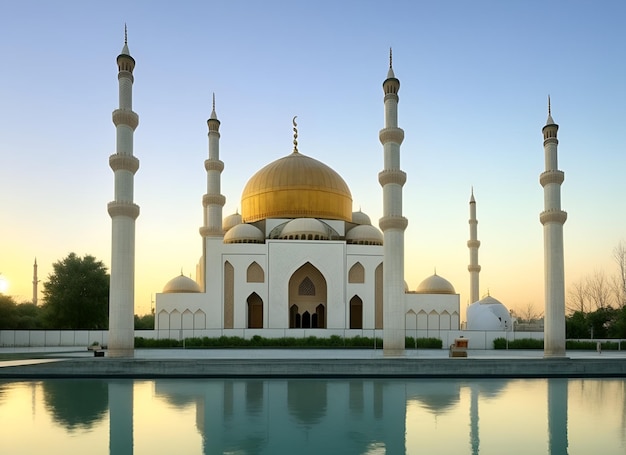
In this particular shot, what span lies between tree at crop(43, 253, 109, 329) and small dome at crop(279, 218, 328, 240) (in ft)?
35.5

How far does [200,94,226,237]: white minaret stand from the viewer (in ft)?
91.8

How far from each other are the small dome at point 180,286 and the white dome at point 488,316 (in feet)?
42.0

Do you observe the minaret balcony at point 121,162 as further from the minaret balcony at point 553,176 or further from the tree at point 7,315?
the tree at point 7,315

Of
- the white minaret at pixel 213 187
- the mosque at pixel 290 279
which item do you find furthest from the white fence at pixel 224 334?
the white minaret at pixel 213 187

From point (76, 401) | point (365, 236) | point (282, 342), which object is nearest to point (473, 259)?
point (365, 236)

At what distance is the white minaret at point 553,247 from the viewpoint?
1791 centimetres

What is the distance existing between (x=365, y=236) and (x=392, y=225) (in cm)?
1111

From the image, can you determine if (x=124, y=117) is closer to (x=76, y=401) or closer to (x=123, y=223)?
(x=123, y=223)

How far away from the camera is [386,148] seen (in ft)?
64.4

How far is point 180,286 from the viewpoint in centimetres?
2789

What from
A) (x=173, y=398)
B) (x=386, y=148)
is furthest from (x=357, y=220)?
(x=173, y=398)

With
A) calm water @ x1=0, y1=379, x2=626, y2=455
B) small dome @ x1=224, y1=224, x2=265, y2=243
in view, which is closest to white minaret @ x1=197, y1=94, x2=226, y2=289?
small dome @ x1=224, y1=224, x2=265, y2=243

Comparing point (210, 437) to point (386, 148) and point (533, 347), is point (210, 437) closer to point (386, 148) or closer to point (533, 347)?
point (386, 148)

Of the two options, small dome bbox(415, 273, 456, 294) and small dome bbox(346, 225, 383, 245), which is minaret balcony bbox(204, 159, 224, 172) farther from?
small dome bbox(415, 273, 456, 294)
